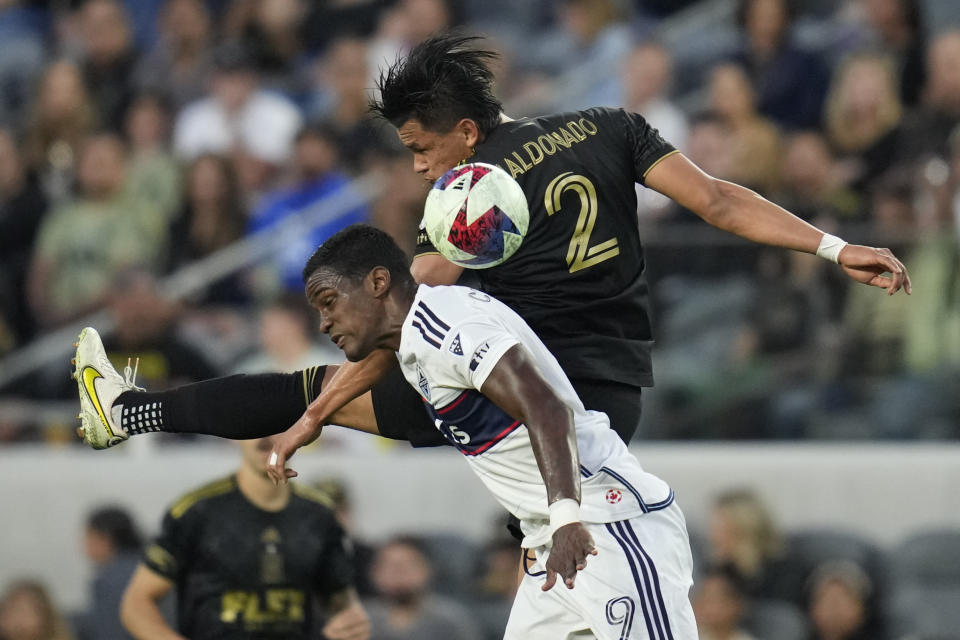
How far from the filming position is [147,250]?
10.5 meters

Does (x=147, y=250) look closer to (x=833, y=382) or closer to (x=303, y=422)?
(x=833, y=382)

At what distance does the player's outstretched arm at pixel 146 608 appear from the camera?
20.4 feet

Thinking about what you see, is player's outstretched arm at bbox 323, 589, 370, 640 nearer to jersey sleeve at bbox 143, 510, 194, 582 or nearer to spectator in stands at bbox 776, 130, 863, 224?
jersey sleeve at bbox 143, 510, 194, 582

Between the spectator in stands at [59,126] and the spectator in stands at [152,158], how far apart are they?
0.37 m

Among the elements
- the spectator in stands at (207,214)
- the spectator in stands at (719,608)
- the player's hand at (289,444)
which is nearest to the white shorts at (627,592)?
the player's hand at (289,444)

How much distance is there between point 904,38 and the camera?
9.84 m

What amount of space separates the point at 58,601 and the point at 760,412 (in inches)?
164

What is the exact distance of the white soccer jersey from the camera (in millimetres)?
4488

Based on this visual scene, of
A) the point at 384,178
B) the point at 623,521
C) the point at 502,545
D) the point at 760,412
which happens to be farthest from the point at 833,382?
the point at 623,521

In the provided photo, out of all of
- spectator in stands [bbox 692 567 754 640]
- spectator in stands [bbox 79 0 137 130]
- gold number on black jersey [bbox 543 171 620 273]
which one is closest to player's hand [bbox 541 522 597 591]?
gold number on black jersey [bbox 543 171 620 273]

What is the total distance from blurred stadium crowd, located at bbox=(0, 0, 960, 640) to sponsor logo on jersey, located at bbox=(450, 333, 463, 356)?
12.7 ft

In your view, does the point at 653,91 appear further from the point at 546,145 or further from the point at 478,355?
the point at 478,355

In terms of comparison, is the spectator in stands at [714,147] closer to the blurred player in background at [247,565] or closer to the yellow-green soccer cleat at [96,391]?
the blurred player in background at [247,565]

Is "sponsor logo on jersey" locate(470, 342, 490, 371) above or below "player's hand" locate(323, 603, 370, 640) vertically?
above
